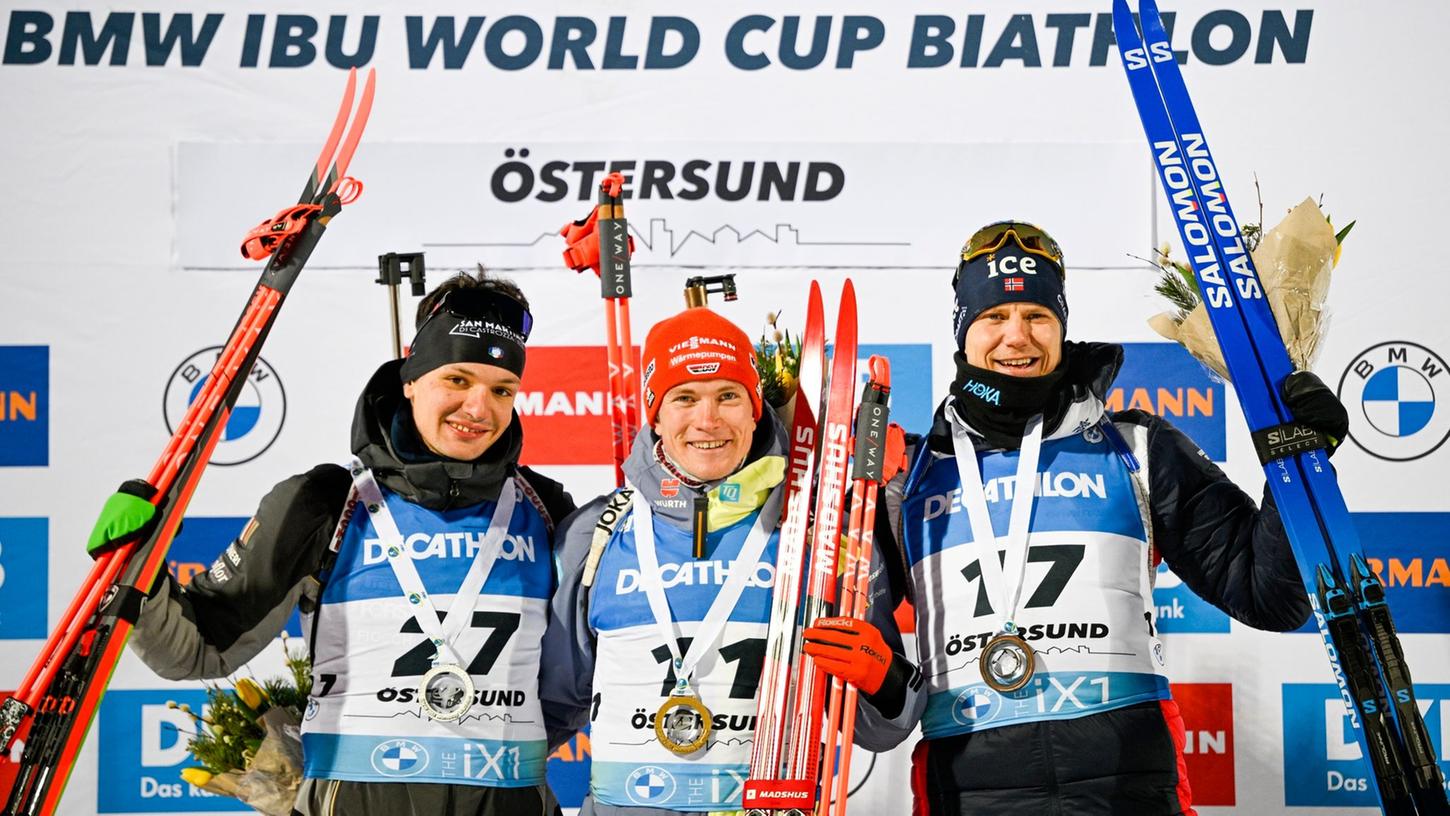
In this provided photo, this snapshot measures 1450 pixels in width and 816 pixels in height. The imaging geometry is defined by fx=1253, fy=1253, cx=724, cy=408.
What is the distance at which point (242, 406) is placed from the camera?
12.3 ft

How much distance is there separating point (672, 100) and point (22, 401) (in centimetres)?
213

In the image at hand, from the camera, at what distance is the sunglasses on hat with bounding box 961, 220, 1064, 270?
260 centimetres

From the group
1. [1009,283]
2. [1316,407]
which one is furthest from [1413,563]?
[1009,283]

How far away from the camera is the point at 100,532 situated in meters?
2.44

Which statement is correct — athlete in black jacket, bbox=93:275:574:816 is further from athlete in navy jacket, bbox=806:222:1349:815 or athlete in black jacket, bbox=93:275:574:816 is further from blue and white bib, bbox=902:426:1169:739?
blue and white bib, bbox=902:426:1169:739

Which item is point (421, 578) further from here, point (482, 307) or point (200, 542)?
point (200, 542)

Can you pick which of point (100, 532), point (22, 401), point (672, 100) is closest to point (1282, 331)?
point (672, 100)

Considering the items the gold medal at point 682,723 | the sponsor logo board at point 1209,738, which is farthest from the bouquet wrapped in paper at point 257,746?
the sponsor logo board at point 1209,738

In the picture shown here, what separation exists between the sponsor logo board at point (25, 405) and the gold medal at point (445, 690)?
1.87m

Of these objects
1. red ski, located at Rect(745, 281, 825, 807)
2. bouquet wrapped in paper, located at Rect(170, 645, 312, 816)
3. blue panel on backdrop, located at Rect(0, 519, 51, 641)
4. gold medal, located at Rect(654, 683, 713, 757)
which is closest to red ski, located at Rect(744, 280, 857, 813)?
red ski, located at Rect(745, 281, 825, 807)

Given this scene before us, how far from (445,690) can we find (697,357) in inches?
33.5

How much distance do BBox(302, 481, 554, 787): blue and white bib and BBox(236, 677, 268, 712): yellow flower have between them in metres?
0.50

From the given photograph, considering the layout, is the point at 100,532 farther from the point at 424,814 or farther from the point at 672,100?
the point at 672,100

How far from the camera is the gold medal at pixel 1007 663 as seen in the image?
2389 millimetres
